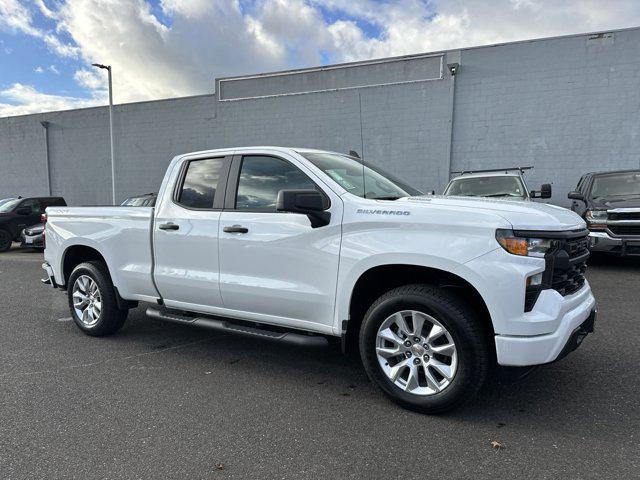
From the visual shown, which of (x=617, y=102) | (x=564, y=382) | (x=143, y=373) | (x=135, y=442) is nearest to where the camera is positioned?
(x=135, y=442)

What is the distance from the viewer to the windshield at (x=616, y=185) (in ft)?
30.0

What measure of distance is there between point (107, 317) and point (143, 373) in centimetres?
122

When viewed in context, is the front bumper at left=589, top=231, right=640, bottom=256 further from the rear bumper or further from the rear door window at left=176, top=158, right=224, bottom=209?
the rear bumper

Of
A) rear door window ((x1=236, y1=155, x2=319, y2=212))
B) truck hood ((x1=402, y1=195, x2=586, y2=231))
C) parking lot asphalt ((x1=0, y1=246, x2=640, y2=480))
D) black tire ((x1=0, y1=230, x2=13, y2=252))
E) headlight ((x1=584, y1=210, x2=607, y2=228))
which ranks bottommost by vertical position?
black tire ((x1=0, y1=230, x2=13, y2=252))

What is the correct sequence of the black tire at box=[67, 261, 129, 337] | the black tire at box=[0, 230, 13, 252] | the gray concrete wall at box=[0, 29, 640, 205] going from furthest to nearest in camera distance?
the black tire at box=[0, 230, 13, 252] < the gray concrete wall at box=[0, 29, 640, 205] < the black tire at box=[67, 261, 129, 337]

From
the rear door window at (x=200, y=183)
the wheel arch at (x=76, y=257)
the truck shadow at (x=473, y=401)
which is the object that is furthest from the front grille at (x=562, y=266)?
the wheel arch at (x=76, y=257)

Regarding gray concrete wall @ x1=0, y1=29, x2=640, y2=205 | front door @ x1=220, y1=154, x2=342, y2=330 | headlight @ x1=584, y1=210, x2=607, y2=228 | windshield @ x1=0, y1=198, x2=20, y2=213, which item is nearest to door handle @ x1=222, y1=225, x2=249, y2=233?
front door @ x1=220, y1=154, x2=342, y2=330

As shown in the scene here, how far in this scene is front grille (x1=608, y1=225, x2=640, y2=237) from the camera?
8125 mm

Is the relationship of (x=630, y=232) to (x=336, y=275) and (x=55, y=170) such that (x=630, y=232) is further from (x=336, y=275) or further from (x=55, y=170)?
(x=55, y=170)

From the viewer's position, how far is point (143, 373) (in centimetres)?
412

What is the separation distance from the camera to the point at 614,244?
8.22m

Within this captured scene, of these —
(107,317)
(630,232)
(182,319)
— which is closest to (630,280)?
(630,232)

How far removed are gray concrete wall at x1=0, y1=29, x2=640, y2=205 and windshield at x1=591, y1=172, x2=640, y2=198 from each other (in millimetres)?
4360

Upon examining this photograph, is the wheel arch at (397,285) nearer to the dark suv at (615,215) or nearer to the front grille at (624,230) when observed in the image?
the dark suv at (615,215)
